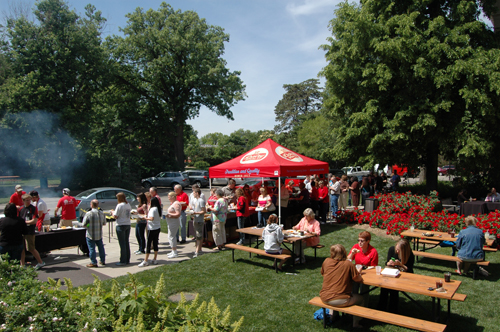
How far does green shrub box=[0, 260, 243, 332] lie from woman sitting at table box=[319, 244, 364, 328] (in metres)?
1.97

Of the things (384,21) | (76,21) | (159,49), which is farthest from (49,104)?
(384,21)

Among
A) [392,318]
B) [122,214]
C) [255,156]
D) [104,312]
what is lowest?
[392,318]

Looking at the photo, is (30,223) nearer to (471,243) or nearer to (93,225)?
(93,225)

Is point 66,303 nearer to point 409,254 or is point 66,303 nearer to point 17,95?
point 409,254

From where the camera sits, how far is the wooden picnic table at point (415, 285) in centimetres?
490

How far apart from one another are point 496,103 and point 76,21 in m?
27.8

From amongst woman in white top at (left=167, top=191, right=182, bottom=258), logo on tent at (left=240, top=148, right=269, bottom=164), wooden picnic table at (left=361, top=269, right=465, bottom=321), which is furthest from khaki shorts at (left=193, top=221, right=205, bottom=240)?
wooden picnic table at (left=361, top=269, right=465, bottom=321)

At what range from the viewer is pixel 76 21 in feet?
87.7

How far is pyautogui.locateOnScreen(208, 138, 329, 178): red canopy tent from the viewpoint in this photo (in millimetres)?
11289

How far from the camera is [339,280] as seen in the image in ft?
16.5

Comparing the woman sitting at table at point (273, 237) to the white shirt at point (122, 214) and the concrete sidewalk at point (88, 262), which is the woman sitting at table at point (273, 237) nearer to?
the concrete sidewalk at point (88, 262)

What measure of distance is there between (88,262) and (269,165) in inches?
233

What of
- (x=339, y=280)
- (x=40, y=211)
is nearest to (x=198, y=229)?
(x=40, y=211)

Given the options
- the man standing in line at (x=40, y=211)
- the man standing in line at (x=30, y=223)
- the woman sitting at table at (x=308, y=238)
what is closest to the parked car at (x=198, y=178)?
the man standing in line at (x=40, y=211)
